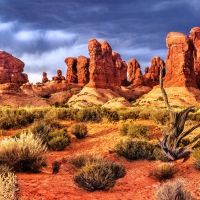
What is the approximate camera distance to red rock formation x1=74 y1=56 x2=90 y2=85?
96.5m

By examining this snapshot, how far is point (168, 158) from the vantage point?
10.2 meters

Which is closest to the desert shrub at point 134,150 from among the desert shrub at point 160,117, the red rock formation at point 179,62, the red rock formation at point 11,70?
the desert shrub at point 160,117

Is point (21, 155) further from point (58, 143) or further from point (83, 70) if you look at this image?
point (83, 70)

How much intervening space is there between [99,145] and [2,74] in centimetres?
7051

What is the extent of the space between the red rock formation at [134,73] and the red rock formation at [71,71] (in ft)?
68.4

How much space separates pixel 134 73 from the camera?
10581cm

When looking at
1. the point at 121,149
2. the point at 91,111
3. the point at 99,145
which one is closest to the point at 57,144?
the point at 99,145


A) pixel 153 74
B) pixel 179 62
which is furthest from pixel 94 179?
pixel 153 74

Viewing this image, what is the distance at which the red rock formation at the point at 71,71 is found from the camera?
99875 mm

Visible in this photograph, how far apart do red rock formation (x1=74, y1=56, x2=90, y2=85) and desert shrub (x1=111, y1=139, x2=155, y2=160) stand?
8477 centimetres

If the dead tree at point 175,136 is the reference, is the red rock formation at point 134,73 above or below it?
above

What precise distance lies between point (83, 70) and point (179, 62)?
36.0 meters

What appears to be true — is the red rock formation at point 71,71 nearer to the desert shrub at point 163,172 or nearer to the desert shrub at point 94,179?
the desert shrub at point 163,172

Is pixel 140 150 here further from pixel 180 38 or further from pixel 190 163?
pixel 180 38
